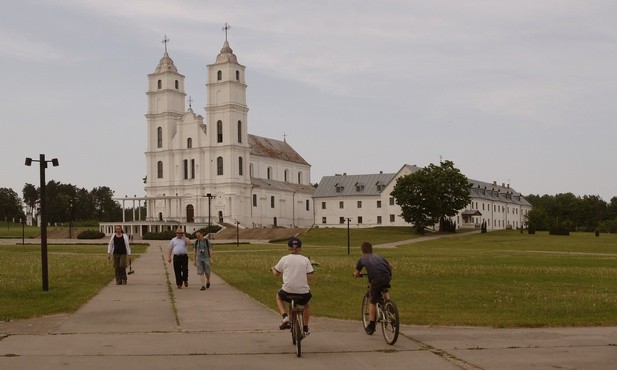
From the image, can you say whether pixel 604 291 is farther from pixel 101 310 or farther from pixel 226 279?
pixel 101 310

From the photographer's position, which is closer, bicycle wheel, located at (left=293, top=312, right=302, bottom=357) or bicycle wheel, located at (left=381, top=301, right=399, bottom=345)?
bicycle wheel, located at (left=293, top=312, right=302, bottom=357)

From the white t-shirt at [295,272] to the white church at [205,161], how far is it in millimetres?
95208

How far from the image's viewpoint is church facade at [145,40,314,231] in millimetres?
110562

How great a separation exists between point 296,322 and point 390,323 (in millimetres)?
1758

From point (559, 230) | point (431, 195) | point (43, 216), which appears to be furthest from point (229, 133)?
point (43, 216)

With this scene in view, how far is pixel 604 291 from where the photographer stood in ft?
74.7

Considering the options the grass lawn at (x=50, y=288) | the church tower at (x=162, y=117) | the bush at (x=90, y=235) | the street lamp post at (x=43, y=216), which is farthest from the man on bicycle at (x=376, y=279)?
the church tower at (x=162, y=117)

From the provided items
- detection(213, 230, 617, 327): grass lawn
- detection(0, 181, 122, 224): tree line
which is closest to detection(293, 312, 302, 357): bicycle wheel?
detection(213, 230, 617, 327): grass lawn

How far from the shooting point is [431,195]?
95.2 meters

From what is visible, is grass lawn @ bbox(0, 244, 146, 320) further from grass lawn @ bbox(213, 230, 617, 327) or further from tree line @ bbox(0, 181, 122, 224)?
tree line @ bbox(0, 181, 122, 224)

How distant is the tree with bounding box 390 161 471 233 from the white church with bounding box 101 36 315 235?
2571 centimetres

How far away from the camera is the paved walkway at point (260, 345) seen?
35.7ft

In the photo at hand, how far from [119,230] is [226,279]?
14.1ft

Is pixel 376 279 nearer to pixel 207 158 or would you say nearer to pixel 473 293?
pixel 473 293
